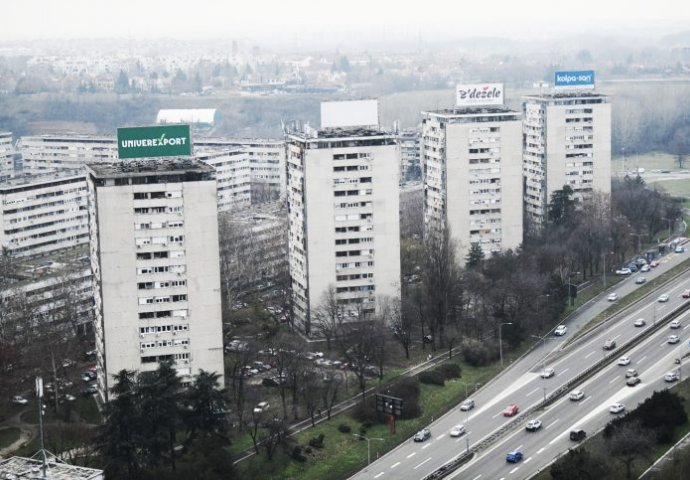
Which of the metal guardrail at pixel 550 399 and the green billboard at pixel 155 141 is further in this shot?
the green billboard at pixel 155 141

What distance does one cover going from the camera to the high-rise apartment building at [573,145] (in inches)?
3091

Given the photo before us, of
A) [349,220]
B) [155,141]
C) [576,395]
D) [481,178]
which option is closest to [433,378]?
[576,395]

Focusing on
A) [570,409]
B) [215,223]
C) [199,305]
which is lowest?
[570,409]

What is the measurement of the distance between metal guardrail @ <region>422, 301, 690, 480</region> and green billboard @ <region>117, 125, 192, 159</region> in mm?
15923

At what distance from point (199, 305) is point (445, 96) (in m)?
128

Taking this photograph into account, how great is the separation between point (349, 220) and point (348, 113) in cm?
548

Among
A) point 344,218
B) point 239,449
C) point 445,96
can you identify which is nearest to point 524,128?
point 344,218

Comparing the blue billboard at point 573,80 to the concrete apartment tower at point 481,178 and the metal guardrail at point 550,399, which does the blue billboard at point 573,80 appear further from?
the metal guardrail at point 550,399

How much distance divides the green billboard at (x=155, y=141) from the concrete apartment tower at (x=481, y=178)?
24110mm

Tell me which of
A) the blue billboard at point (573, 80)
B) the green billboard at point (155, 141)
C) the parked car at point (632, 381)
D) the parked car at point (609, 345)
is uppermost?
the blue billboard at point (573, 80)

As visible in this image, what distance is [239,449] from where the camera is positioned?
4294 centimetres

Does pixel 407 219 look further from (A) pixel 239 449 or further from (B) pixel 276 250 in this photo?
(A) pixel 239 449

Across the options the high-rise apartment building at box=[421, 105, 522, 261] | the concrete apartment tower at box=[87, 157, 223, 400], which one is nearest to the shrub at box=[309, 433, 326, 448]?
the concrete apartment tower at box=[87, 157, 223, 400]

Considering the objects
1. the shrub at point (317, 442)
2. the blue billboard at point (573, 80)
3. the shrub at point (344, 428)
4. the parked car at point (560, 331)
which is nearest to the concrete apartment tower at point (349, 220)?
the parked car at point (560, 331)
